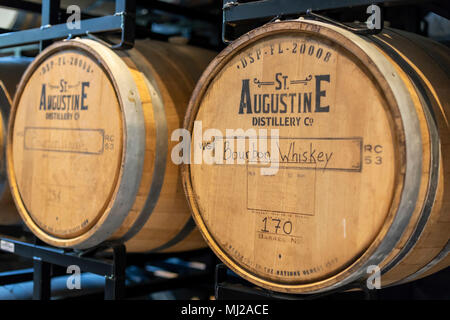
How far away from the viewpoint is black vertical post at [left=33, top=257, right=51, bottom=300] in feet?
10.3

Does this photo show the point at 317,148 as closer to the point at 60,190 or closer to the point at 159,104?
the point at 159,104

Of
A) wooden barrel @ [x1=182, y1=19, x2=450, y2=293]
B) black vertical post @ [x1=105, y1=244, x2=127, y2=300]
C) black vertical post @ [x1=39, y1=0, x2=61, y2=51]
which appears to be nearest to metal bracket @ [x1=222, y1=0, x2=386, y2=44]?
wooden barrel @ [x1=182, y1=19, x2=450, y2=293]

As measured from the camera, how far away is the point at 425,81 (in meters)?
1.93

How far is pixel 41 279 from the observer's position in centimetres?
316

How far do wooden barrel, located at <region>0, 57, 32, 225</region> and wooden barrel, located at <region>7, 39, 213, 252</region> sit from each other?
0.38m

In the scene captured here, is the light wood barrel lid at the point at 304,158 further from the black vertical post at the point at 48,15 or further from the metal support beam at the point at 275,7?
the black vertical post at the point at 48,15

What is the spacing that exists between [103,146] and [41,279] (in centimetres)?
102

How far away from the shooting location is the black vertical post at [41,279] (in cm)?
315

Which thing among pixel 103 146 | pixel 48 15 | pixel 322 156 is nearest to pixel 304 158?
pixel 322 156

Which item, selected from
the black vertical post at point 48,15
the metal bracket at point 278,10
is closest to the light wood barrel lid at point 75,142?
the black vertical post at point 48,15

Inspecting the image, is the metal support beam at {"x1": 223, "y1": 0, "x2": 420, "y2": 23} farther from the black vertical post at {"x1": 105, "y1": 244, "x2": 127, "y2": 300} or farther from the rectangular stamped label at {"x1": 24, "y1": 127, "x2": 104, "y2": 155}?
the black vertical post at {"x1": 105, "y1": 244, "x2": 127, "y2": 300}

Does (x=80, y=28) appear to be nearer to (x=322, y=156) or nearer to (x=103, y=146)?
(x=103, y=146)

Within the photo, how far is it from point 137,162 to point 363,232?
1035 millimetres
